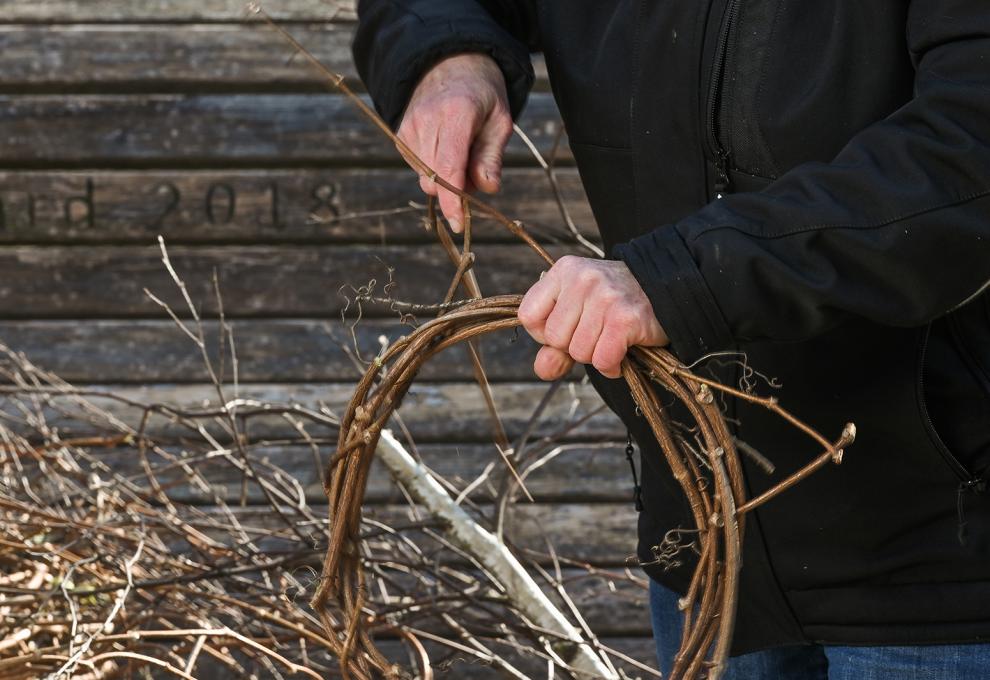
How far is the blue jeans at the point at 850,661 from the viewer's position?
110cm

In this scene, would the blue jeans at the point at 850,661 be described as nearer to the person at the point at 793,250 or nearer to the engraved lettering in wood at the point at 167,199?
the person at the point at 793,250

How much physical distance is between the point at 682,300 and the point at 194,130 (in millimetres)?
2567

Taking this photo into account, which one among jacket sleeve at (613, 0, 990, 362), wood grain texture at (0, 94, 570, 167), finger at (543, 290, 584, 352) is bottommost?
wood grain texture at (0, 94, 570, 167)

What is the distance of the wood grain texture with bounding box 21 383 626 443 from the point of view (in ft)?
10.7

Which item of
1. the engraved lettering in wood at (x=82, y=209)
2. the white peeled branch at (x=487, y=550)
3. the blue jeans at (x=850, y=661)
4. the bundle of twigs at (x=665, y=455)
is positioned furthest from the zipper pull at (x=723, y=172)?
the engraved lettering in wood at (x=82, y=209)

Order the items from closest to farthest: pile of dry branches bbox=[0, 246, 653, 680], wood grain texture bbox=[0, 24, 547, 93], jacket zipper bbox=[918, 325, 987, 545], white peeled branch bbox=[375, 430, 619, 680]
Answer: jacket zipper bbox=[918, 325, 987, 545] → pile of dry branches bbox=[0, 246, 653, 680] → white peeled branch bbox=[375, 430, 619, 680] → wood grain texture bbox=[0, 24, 547, 93]

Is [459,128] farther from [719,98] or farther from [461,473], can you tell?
[461,473]

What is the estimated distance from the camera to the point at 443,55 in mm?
1267

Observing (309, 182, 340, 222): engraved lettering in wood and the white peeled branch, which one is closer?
the white peeled branch

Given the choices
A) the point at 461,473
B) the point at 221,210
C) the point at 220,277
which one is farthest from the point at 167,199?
the point at 461,473

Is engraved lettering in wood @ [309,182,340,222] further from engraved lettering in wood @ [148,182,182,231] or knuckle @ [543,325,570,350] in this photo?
knuckle @ [543,325,570,350]

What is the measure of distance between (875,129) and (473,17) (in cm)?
53

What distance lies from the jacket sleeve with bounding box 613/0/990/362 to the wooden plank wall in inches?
89.8

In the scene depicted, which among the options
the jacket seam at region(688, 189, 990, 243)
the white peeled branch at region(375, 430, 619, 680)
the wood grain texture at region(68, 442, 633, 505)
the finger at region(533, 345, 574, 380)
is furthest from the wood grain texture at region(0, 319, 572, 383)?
the jacket seam at region(688, 189, 990, 243)
